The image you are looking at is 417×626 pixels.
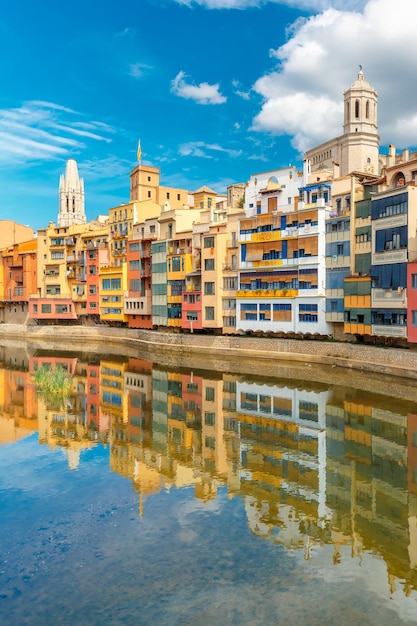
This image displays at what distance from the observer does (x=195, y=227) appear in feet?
180

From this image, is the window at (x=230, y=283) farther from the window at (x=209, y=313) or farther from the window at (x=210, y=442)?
the window at (x=210, y=442)

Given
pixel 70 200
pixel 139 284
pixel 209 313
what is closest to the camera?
pixel 209 313

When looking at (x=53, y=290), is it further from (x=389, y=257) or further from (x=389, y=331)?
(x=389, y=331)

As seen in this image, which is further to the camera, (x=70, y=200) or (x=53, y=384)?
(x=70, y=200)

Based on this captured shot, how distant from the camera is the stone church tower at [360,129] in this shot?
79.2 metres

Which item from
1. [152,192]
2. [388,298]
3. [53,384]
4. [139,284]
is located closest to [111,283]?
[139,284]

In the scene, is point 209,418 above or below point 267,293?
below

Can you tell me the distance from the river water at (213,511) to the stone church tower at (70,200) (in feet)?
444

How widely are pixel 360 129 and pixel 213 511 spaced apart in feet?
250

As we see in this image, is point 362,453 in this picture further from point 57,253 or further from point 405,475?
point 57,253

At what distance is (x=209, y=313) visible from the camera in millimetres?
51469

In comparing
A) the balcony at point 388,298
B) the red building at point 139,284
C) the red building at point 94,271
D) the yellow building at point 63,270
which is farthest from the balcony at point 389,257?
the yellow building at point 63,270

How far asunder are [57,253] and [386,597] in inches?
2885

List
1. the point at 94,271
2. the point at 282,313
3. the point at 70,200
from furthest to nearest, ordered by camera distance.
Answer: the point at 70,200
the point at 94,271
the point at 282,313
